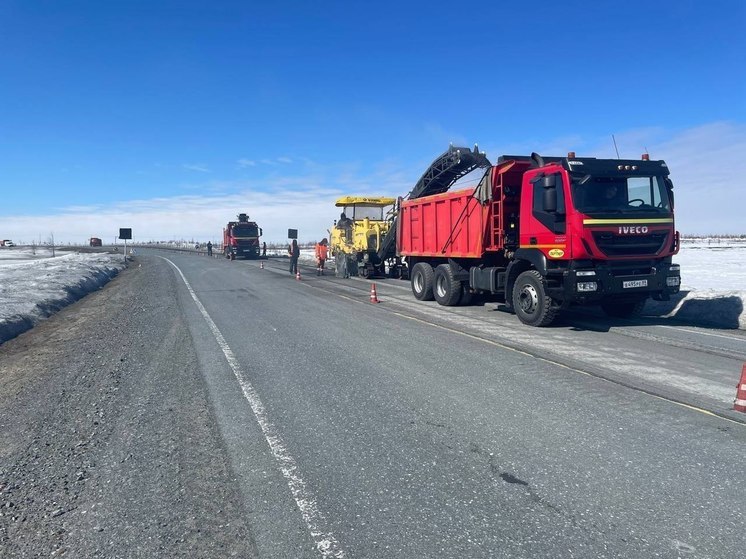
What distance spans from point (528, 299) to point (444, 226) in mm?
4400

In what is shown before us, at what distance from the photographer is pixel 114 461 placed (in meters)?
4.27

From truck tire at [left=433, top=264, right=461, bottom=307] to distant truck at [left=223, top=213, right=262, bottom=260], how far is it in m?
34.6

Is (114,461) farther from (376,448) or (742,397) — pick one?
(742,397)

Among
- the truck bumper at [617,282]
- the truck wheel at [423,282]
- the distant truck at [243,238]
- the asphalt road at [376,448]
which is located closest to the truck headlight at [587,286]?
the truck bumper at [617,282]

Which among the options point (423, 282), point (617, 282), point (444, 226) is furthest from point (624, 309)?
point (423, 282)

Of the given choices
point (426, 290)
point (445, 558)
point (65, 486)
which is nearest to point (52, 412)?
point (65, 486)

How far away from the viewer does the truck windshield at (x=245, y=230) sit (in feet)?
153

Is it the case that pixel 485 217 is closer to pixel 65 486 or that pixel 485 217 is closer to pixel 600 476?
pixel 600 476

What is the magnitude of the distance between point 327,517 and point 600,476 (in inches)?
79.6

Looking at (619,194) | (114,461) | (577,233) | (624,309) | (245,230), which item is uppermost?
(245,230)

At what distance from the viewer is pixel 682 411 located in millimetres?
5262

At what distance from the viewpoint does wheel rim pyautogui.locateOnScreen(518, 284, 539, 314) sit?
34.4ft

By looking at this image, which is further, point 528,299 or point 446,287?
point 446,287

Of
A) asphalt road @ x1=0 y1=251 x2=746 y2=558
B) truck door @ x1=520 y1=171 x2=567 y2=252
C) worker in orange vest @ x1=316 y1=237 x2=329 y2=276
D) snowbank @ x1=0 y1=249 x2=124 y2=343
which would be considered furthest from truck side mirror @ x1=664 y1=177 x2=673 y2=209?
worker in orange vest @ x1=316 y1=237 x2=329 y2=276
